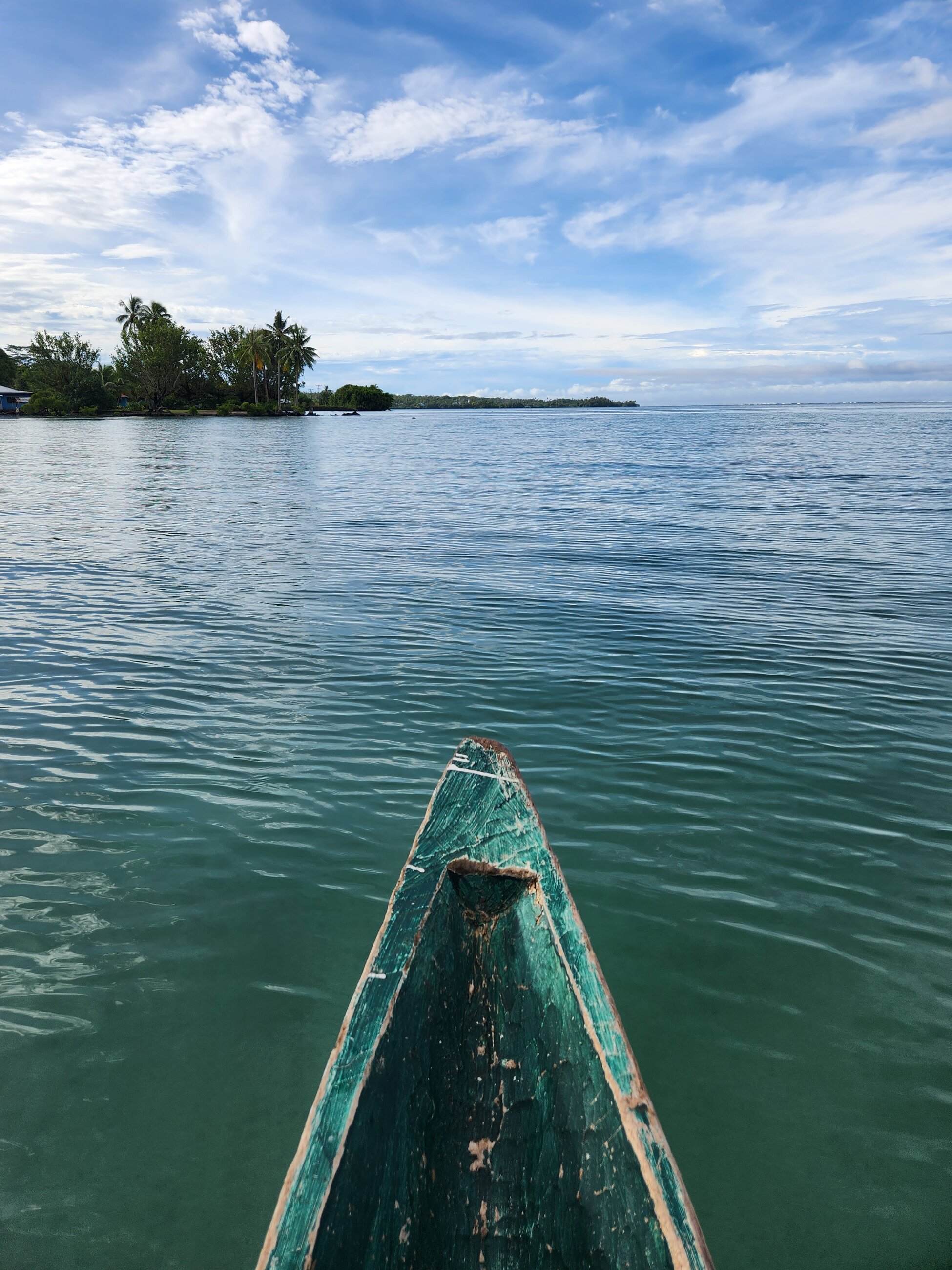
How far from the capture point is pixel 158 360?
85062mm

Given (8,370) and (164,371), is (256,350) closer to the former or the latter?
(164,371)

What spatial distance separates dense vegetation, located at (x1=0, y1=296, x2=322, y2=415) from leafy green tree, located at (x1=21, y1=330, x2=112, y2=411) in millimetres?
77

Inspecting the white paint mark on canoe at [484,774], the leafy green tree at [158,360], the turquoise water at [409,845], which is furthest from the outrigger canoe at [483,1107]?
the leafy green tree at [158,360]

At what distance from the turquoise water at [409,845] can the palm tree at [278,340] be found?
89.2 m

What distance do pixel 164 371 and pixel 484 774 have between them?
9671 cm

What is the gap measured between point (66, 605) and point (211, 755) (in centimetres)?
543

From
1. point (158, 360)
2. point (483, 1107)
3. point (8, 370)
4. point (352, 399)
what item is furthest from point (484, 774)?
point (352, 399)

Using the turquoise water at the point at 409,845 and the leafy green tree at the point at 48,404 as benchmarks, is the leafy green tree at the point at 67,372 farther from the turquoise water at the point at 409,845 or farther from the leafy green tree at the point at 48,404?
the turquoise water at the point at 409,845

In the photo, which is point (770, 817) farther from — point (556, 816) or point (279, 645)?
point (279, 645)

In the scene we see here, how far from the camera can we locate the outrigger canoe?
5.91 feet

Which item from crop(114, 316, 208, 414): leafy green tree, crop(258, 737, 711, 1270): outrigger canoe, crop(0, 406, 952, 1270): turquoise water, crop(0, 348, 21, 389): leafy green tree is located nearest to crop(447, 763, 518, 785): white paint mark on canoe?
crop(258, 737, 711, 1270): outrigger canoe

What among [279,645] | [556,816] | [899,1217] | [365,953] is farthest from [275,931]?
[279,645]

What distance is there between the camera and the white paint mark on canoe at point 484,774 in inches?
128

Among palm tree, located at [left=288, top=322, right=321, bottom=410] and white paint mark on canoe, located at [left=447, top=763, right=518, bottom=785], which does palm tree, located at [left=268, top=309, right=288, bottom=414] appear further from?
white paint mark on canoe, located at [left=447, top=763, right=518, bottom=785]
